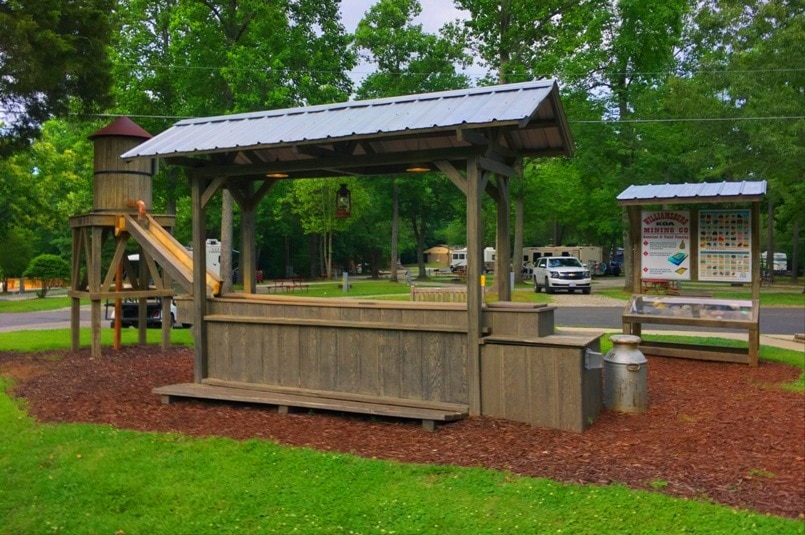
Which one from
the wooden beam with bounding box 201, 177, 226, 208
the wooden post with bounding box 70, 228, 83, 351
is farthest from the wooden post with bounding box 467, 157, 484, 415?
the wooden post with bounding box 70, 228, 83, 351

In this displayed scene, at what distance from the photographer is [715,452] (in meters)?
5.44

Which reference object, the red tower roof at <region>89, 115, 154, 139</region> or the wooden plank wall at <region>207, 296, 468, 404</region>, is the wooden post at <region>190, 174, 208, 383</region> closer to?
the wooden plank wall at <region>207, 296, 468, 404</region>

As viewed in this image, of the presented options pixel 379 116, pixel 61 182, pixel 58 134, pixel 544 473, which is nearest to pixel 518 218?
pixel 61 182

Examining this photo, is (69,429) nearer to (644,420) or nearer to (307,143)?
(307,143)

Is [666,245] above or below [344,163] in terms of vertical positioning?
below

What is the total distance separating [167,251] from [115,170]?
2.36 metres

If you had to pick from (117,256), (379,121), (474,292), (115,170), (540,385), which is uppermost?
(115,170)

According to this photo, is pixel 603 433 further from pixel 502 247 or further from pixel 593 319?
pixel 593 319

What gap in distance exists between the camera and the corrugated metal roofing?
6.30 m

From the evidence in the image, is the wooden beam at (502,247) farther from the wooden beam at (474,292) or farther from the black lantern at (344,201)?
the black lantern at (344,201)

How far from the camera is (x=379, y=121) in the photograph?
6879mm

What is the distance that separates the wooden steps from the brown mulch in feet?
0.37

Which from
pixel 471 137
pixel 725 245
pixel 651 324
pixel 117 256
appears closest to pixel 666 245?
pixel 725 245

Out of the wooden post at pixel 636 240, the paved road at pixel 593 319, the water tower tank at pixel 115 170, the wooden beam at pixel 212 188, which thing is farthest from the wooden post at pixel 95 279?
the wooden post at pixel 636 240
